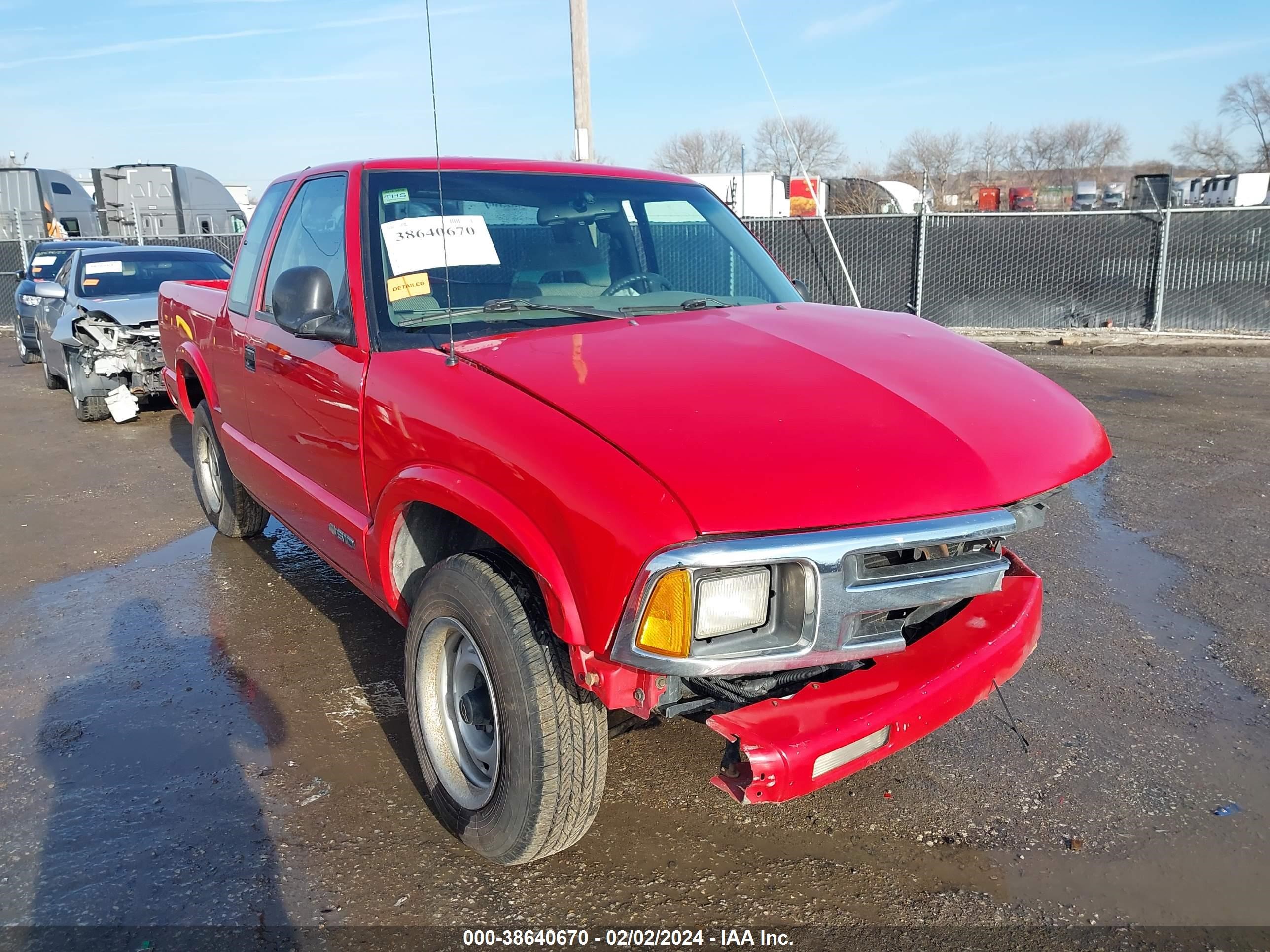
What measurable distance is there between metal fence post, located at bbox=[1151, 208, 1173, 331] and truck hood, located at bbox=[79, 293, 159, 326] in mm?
13289

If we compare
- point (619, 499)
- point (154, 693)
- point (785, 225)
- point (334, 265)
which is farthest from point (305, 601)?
point (785, 225)

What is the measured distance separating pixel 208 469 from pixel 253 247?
1885mm

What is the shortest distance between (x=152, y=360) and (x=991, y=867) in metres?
9.28

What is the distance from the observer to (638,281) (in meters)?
3.57

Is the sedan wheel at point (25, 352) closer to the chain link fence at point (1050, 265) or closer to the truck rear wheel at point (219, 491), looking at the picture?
the truck rear wheel at point (219, 491)

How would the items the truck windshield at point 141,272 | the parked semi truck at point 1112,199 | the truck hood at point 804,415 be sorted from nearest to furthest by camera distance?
the truck hood at point 804,415 < the truck windshield at point 141,272 < the parked semi truck at point 1112,199

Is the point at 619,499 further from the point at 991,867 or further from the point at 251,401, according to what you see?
the point at 251,401

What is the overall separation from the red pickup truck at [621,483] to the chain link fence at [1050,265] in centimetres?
1190

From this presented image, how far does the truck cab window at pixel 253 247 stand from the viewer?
432 centimetres

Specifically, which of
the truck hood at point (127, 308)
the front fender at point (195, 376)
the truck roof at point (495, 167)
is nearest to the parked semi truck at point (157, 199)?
the truck hood at point (127, 308)

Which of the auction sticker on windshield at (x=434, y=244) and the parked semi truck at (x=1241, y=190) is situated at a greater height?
the parked semi truck at (x=1241, y=190)

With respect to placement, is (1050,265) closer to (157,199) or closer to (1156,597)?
(1156,597)

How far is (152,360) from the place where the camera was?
949 cm

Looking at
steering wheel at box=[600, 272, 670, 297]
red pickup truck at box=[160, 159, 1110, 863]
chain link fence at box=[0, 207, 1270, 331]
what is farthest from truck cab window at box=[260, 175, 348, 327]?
chain link fence at box=[0, 207, 1270, 331]
